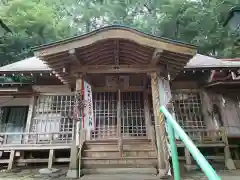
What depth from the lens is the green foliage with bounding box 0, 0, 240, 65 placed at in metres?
13.5

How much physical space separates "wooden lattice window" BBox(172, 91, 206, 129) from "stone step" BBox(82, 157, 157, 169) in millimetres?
3546

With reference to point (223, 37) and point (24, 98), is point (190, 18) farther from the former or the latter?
point (24, 98)

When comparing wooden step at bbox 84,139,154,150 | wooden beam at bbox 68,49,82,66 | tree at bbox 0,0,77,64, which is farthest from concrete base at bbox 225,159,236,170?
tree at bbox 0,0,77,64

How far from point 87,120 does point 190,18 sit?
1409cm

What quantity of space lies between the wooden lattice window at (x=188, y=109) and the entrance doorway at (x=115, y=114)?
5.44 feet

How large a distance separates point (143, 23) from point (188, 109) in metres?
13.4

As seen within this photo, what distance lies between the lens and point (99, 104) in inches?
330

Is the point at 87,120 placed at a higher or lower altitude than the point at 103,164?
higher

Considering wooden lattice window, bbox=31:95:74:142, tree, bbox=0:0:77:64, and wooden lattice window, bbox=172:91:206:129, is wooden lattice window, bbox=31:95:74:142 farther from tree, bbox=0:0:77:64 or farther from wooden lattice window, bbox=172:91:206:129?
tree, bbox=0:0:77:64

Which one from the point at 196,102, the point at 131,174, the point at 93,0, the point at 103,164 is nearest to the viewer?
the point at 131,174

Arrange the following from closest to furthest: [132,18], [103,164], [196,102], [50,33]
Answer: [103,164]
[196,102]
[50,33]
[132,18]

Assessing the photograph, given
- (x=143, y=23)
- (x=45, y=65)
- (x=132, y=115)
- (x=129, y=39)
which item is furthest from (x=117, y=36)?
(x=143, y=23)

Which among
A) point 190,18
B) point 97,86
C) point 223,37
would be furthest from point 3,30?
point 223,37

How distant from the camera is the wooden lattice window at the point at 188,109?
865cm
